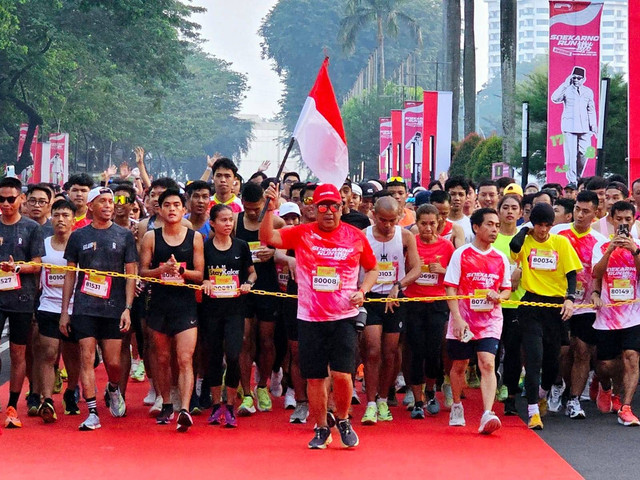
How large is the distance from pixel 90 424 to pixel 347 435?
2.11m

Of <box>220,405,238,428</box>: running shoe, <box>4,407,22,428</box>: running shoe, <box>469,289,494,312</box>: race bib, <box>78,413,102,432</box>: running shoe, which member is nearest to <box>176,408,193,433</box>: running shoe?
<box>220,405,238,428</box>: running shoe

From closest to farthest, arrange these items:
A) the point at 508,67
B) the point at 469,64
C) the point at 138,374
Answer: the point at 138,374 < the point at 508,67 < the point at 469,64

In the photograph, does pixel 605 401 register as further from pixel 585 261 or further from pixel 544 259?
pixel 544 259

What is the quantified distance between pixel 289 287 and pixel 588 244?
102 inches

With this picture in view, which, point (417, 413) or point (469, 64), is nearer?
point (417, 413)

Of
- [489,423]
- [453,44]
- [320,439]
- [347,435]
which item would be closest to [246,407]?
[320,439]

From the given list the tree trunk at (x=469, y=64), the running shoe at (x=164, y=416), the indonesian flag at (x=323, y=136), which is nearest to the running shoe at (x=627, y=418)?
the indonesian flag at (x=323, y=136)

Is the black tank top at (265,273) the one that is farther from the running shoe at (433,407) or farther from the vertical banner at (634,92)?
the vertical banner at (634,92)

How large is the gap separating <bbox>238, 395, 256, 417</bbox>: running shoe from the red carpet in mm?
97

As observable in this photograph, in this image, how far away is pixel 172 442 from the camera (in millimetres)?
10078

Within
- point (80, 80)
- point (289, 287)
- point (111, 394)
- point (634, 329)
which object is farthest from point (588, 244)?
point (80, 80)

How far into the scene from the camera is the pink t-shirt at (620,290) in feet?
36.9

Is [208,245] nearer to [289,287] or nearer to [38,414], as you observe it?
[289,287]

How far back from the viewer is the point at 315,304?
9.90 meters
